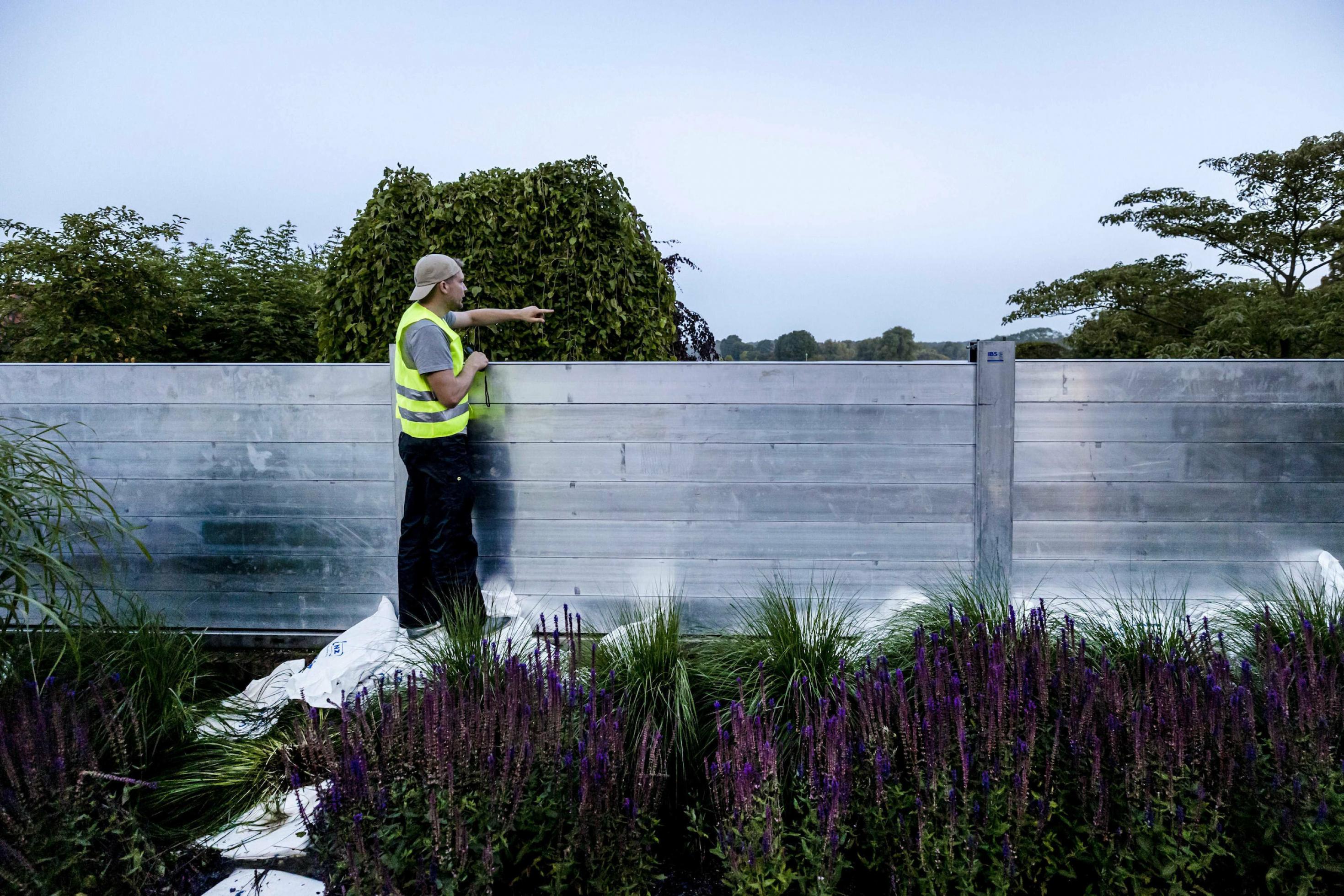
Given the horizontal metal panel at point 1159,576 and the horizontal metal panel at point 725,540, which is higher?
the horizontal metal panel at point 725,540

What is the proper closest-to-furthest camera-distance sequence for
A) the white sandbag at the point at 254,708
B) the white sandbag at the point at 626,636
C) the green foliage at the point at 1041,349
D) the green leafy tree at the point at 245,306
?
the white sandbag at the point at 626,636
the white sandbag at the point at 254,708
the green leafy tree at the point at 245,306
the green foliage at the point at 1041,349

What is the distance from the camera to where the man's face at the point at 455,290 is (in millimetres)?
3395

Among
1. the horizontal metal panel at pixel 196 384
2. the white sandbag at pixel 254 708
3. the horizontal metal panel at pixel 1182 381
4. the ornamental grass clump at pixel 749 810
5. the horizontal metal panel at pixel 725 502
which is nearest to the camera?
the ornamental grass clump at pixel 749 810

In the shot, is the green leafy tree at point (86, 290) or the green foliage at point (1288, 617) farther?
the green leafy tree at point (86, 290)

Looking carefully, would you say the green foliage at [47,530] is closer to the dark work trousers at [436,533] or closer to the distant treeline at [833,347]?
the dark work trousers at [436,533]

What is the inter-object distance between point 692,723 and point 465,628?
0.98 metres

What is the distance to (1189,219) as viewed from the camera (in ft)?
44.4

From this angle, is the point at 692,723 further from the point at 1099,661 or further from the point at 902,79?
the point at 902,79

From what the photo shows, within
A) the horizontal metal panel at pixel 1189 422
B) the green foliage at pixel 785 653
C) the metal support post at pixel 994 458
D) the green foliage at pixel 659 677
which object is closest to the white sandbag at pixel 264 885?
the green foliage at pixel 659 677

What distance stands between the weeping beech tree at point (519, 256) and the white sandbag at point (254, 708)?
1.72 metres

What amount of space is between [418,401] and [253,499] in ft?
3.84

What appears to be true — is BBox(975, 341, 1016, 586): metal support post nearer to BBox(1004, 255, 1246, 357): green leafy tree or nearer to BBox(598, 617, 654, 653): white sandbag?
BBox(598, 617, 654, 653): white sandbag

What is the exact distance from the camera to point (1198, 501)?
3.43m

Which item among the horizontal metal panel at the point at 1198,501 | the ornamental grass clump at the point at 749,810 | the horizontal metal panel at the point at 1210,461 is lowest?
the ornamental grass clump at the point at 749,810
